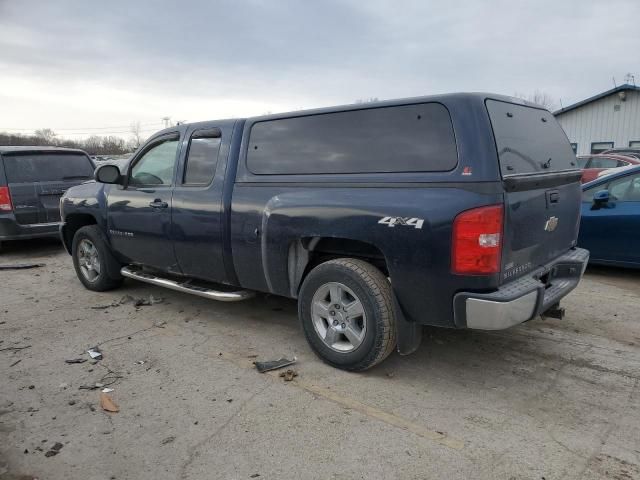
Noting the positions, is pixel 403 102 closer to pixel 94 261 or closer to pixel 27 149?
pixel 94 261

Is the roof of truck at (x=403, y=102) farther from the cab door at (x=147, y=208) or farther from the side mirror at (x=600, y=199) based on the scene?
the side mirror at (x=600, y=199)

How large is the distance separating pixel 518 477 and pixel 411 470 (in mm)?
539

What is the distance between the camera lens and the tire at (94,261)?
5.93m

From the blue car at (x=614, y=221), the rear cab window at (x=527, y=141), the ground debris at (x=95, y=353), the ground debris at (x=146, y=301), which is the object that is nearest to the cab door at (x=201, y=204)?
the ground debris at (x=146, y=301)

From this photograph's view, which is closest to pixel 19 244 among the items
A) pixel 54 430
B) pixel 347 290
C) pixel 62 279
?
pixel 62 279

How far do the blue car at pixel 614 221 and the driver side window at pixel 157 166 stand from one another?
16.6 ft

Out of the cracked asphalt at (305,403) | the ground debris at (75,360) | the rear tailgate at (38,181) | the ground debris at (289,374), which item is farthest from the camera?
the rear tailgate at (38,181)

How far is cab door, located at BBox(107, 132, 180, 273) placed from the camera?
505cm

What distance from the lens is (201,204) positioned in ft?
15.1

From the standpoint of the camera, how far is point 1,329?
4.98m

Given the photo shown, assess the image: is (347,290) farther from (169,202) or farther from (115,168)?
(115,168)

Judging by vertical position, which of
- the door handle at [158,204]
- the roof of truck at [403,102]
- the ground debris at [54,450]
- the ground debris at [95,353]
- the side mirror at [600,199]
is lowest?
the ground debris at [54,450]

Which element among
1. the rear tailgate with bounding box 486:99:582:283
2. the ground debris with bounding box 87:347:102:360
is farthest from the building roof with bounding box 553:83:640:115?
the ground debris with bounding box 87:347:102:360

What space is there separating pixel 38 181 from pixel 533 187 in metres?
8.08
